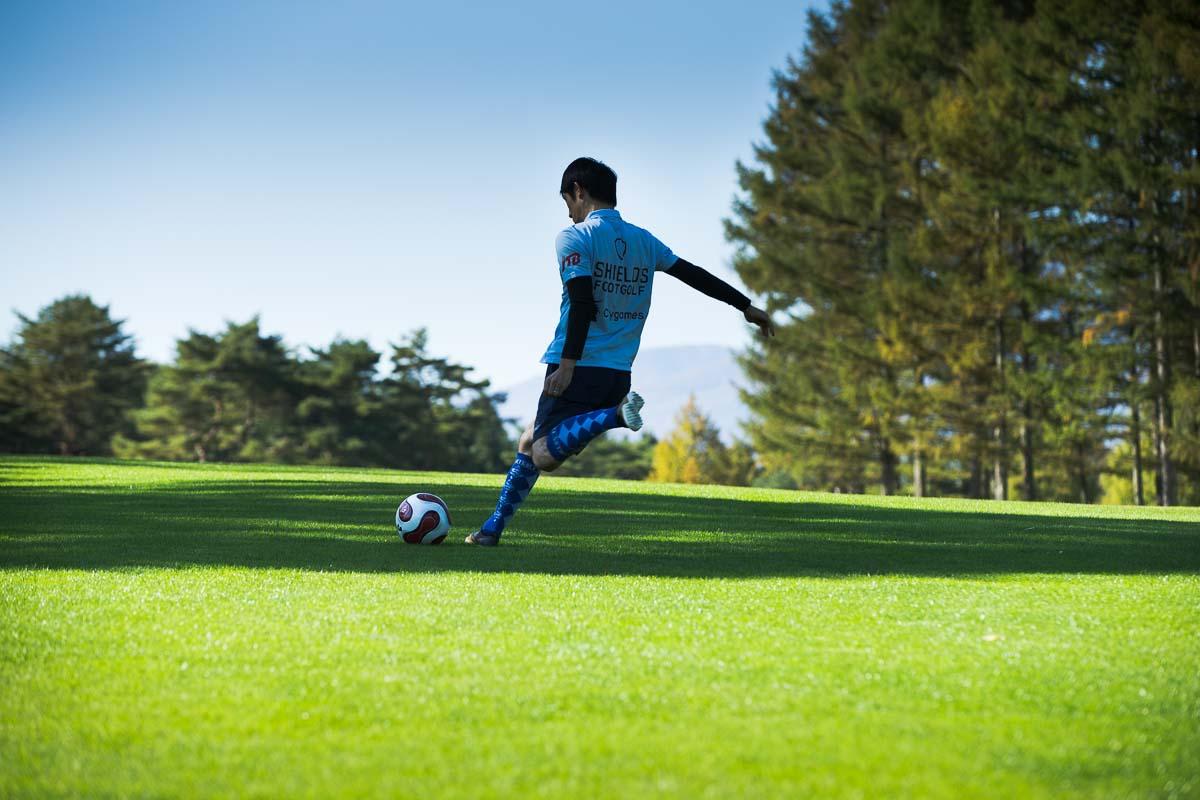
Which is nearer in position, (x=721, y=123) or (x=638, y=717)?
(x=638, y=717)

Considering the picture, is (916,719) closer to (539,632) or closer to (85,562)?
(539,632)

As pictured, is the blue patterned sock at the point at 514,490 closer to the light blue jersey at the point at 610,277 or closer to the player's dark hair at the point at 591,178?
the light blue jersey at the point at 610,277

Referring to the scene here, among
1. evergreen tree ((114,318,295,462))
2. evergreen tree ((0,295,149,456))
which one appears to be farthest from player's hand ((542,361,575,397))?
evergreen tree ((0,295,149,456))

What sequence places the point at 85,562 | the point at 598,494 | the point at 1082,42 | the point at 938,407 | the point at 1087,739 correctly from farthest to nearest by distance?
the point at 938,407
the point at 1082,42
the point at 598,494
the point at 85,562
the point at 1087,739

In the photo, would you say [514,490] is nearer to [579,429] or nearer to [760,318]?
[579,429]

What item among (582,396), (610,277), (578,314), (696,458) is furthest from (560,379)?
(696,458)

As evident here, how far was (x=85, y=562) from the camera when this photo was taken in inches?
238

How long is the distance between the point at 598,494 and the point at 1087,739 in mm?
10506

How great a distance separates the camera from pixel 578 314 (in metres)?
6.40

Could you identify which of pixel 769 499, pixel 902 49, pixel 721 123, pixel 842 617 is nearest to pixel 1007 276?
pixel 902 49

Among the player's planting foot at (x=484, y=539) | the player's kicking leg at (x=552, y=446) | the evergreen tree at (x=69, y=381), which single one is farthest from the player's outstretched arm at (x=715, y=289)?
the evergreen tree at (x=69, y=381)

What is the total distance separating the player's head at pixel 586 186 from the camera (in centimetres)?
Answer: 677

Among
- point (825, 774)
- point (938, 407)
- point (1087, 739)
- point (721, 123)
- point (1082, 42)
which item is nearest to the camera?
point (825, 774)

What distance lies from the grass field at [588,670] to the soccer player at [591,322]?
30.2 inches
